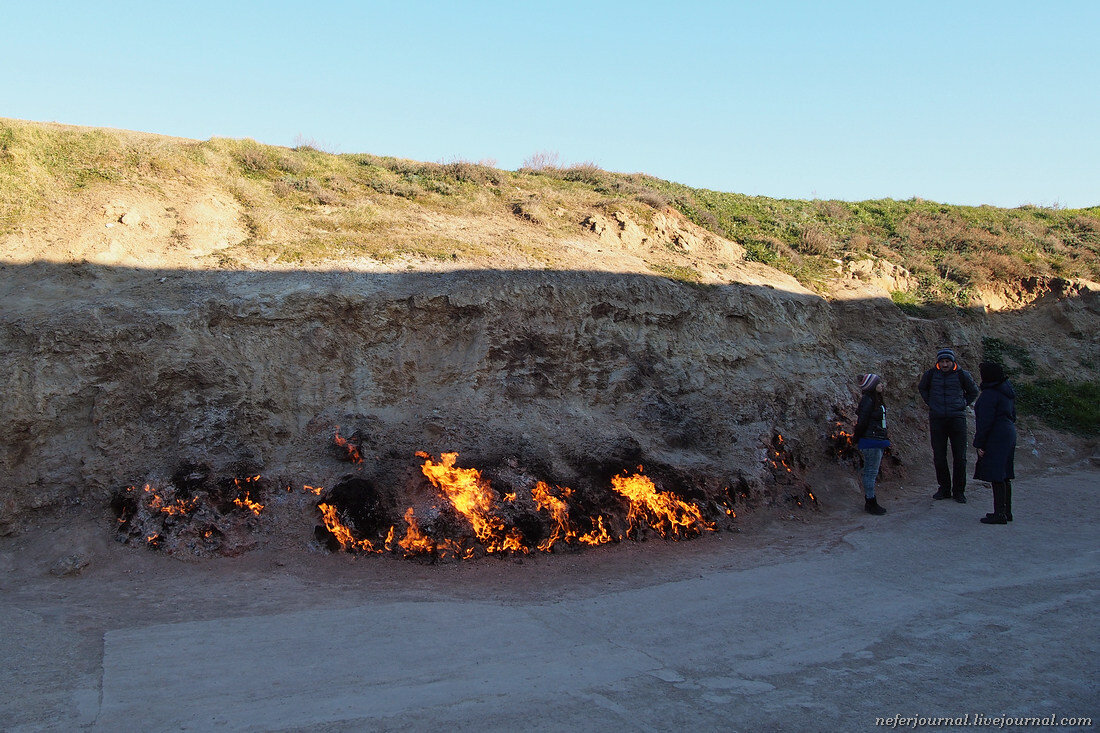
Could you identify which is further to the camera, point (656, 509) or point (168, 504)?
point (656, 509)

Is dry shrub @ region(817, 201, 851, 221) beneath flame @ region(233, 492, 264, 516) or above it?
above

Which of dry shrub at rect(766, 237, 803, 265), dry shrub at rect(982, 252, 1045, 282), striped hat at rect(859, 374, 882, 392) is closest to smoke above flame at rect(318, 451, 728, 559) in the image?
striped hat at rect(859, 374, 882, 392)

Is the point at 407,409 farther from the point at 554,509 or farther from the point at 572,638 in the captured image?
the point at 572,638

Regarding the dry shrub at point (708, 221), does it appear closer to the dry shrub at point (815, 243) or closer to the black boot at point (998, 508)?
the dry shrub at point (815, 243)

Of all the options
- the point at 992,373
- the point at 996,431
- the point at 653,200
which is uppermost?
the point at 653,200

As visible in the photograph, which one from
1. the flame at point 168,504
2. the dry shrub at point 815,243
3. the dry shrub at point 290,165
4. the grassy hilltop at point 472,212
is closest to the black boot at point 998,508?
the grassy hilltop at point 472,212

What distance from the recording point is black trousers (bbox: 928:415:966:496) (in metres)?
9.01

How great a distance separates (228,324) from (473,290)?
10.4ft

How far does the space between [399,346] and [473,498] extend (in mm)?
2505

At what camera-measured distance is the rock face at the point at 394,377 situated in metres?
7.24

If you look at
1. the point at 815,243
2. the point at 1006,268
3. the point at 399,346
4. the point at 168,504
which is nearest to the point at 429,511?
the point at 399,346

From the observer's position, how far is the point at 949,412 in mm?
9000

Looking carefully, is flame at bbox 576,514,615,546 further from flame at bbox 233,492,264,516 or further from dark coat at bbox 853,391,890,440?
dark coat at bbox 853,391,890,440

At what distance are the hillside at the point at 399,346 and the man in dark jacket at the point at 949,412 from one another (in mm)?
1261
